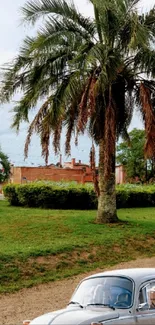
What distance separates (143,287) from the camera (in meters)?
7.85

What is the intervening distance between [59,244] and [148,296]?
9.49m

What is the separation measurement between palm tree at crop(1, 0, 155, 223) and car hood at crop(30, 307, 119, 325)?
1164cm

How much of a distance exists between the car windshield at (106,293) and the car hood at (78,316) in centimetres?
23

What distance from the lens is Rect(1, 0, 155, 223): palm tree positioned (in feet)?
62.8

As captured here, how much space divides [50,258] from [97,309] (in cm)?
840

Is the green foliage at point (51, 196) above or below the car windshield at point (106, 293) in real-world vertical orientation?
above

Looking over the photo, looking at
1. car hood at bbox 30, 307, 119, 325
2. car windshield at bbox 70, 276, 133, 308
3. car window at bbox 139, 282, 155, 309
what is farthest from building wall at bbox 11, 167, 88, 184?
car hood at bbox 30, 307, 119, 325

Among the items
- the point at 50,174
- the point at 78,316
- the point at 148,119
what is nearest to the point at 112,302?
the point at 78,316

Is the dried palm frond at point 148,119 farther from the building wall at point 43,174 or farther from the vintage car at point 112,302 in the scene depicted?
the building wall at point 43,174

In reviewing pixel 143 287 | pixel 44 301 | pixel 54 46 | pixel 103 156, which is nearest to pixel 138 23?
pixel 54 46

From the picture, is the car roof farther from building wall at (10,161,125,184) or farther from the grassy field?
building wall at (10,161,125,184)

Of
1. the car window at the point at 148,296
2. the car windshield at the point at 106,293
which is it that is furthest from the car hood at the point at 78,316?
the car window at the point at 148,296

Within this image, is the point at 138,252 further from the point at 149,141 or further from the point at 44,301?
the point at 44,301

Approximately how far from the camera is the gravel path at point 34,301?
11008 millimetres
